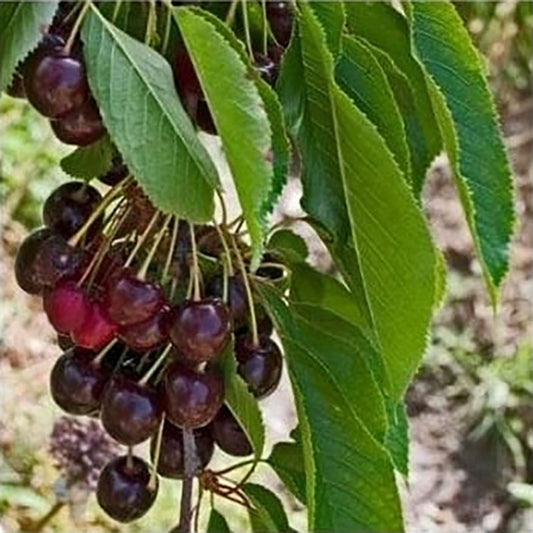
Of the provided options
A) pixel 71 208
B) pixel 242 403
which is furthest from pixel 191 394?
pixel 71 208

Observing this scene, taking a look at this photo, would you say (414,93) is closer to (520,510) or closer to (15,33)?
(15,33)

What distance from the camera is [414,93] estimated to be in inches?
25.9

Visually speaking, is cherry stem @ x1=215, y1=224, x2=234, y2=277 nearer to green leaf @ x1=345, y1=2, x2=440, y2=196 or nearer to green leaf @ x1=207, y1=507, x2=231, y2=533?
green leaf @ x1=345, y1=2, x2=440, y2=196

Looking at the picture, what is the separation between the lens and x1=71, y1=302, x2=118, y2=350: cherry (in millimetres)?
632

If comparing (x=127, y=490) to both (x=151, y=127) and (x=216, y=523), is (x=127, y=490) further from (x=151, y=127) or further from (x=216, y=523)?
(x=151, y=127)

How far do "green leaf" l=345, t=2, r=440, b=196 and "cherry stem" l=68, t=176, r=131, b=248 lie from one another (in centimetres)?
14

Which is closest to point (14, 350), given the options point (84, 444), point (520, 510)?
point (84, 444)

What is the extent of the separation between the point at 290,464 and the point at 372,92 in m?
0.23

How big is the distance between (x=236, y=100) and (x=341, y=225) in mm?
107

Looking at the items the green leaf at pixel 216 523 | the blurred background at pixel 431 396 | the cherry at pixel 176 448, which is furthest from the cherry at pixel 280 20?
the blurred background at pixel 431 396

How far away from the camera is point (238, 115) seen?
545 millimetres

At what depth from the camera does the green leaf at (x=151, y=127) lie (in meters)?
0.56

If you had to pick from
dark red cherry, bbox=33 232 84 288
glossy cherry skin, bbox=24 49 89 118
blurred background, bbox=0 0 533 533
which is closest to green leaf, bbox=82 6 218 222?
glossy cherry skin, bbox=24 49 89 118

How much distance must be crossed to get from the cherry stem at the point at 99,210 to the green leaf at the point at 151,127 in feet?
0.30
